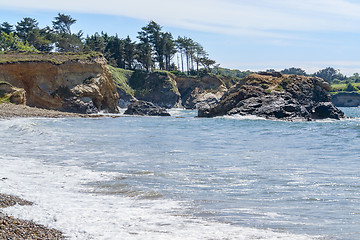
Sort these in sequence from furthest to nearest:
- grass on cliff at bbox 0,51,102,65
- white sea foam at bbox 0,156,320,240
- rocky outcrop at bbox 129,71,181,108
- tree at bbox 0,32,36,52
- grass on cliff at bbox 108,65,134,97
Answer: rocky outcrop at bbox 129,71,181,108, grass on cliff at bbox 108,65,134,97, tree at bbox 0,32,36,52, grass on cliff at bbox 0,51,102,65, white sea foam at bbox 0,156,320,240

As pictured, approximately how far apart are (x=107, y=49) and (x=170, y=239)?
8209 centimetres

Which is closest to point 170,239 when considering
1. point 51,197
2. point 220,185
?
point 51,197

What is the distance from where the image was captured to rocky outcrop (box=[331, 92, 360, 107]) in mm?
132250

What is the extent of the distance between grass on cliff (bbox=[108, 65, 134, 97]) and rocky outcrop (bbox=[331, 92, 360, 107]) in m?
79.3

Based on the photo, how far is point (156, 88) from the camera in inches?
3123

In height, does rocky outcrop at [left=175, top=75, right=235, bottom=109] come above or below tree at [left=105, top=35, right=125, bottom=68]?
below

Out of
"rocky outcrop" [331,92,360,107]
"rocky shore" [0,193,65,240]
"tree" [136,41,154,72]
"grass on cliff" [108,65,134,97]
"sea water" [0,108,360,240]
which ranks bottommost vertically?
"rocky outcrop" [331,92,360,107]

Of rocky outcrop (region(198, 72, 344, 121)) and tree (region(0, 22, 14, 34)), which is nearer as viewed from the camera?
rocky outcrop (region(198, 72, 344, 121))

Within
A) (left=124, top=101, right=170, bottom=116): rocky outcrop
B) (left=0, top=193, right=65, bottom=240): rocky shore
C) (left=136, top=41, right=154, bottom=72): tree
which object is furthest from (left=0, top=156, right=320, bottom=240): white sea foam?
(left=136, top=41, right=154, bottom=72): tree

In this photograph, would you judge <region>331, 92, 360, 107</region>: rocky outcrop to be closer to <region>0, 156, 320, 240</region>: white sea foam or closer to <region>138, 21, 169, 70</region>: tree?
<region>138, 21, 169, 70</region>: tree

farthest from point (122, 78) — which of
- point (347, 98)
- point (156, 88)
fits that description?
point (347, 98)

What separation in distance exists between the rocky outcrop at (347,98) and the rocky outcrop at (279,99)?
3846 inches

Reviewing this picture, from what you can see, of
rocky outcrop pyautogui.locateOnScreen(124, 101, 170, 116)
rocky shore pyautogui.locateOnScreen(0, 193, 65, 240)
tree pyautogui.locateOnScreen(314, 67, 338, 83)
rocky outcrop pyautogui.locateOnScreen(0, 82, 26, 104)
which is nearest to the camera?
rocky shore pyautogui.locateOnScreen(0, 193, 65, 240)

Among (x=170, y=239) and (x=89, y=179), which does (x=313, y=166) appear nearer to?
(x=89, y=179)
